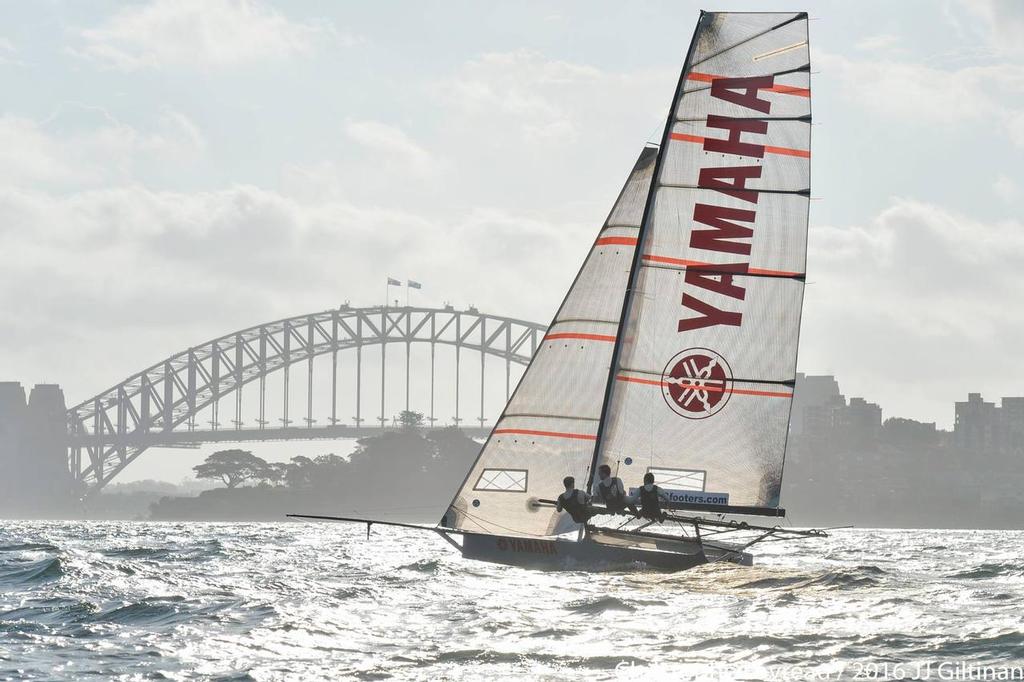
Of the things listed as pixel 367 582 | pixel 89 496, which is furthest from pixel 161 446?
pixel 367 582

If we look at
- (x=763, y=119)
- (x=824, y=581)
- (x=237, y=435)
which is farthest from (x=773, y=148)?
(x=237, y=435)

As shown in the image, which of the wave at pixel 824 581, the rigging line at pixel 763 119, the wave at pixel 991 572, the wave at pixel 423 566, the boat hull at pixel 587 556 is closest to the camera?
the wave at pixel 824 581

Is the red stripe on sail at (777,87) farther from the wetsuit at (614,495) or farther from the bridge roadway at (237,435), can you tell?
the bridge roadway at (237,435)

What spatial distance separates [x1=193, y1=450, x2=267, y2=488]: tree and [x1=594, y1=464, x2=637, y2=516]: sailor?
129 meters

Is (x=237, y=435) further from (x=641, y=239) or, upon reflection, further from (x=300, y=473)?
(x=641, y=239)

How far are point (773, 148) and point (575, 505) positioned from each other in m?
5.86

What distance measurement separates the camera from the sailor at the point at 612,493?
19.0 metres

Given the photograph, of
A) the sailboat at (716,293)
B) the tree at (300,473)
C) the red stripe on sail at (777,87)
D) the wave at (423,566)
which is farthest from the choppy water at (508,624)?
the tree at (300,473)

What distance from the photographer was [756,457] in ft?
65.7

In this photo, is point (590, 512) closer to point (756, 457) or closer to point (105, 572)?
point (756, 457)

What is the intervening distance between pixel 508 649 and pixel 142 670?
330 centimetres

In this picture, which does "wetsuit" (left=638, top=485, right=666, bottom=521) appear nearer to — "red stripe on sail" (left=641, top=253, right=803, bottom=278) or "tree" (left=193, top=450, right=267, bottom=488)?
"red stripe on sail" (left=641, top=253, right=803, bottom=278)

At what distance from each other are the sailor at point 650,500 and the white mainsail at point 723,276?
0.73 m

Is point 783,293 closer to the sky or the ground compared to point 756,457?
closer to the sky
